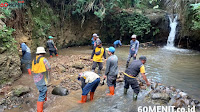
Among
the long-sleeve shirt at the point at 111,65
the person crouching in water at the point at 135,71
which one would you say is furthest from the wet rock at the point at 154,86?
the long-sleeve shirt at the point at 111,65

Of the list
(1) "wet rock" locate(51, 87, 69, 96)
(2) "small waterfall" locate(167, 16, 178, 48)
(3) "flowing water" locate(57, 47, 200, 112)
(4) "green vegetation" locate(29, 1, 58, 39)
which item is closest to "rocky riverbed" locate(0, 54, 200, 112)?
(1) "wet rock" locate(51, 87, 69, 96)

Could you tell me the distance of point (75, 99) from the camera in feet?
15.0

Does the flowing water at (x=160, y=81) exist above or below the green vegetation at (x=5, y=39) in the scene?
below

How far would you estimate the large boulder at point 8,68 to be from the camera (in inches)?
200

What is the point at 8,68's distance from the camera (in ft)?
17.4

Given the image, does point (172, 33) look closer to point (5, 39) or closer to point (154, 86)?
point (154, 86)

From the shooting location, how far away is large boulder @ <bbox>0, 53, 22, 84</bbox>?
5.07 m

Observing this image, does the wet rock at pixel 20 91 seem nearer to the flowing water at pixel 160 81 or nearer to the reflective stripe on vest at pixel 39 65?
the reflective stripe on vest at pixel 39 65

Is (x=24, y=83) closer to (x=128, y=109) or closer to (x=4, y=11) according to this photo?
(x=4, y=11)

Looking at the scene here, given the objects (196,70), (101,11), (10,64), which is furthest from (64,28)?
(196,70)

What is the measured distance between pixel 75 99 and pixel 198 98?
4074 millimetres

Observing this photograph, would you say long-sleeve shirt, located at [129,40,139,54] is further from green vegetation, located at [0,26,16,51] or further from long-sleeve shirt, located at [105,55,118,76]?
green vegetation, located at [0,26,16,51]

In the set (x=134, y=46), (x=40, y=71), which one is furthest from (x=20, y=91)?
(x=134, y=46)

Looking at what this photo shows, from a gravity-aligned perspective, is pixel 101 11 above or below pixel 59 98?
above
